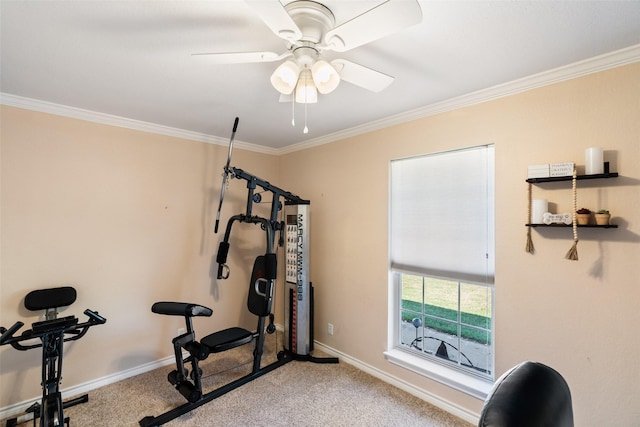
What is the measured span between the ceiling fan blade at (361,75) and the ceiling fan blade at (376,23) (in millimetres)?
144

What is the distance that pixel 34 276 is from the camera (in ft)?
7.50

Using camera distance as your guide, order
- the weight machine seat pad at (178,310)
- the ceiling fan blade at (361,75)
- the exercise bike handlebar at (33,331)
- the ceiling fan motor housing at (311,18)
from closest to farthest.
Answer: the ceiling fan motor housing at (311,18), the ceiling fan blade at (361,75), the exercise bike handlebar at (33,331), the weight machine seat pad at (178,310)

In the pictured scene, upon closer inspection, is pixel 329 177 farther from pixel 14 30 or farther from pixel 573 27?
pixel 14 30

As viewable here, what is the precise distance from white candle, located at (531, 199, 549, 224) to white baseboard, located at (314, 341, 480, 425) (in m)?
1.46

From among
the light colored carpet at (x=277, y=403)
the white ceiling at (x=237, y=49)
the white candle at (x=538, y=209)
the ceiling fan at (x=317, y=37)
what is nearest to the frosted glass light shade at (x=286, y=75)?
the ceiling fan at (x=317, y=37)

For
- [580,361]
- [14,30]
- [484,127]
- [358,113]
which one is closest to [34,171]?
[14,30]

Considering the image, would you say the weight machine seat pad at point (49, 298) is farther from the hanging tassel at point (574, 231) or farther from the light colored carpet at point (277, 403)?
the hanging tassel at point (574, 231)

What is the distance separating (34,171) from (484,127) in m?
3.47

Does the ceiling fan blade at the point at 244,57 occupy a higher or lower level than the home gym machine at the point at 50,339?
higher

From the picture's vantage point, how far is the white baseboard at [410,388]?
7.05 feet

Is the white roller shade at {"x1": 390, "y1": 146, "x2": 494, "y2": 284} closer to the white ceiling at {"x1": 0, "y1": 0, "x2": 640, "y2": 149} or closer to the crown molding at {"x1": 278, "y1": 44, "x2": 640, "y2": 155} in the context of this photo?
the crown molding at {"x1": 278, "y1": 44, "x2": 640, "y2": 155}

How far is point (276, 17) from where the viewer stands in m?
0.99

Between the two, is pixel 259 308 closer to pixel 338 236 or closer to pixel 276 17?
pixel 338 236

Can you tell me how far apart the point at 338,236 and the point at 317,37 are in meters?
2.14
